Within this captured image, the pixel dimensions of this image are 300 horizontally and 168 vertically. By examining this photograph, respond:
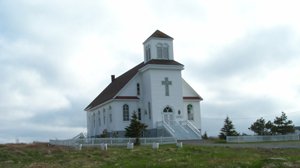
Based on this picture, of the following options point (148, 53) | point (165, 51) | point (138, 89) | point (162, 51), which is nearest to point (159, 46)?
point (162, 51)

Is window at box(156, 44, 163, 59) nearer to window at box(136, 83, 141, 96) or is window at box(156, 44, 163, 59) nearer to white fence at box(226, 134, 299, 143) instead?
window at box(136, 83, 141, 96)

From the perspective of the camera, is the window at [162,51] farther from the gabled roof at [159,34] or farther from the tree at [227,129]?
the tree at [227,129]

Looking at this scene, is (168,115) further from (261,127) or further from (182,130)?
(261,127)

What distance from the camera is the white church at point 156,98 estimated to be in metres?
49.1

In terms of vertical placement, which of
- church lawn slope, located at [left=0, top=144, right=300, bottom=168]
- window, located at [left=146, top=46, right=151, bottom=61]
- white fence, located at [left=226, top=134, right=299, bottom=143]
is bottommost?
church lawn slope, located at [left=0, top=144, right=300, bottom=168]

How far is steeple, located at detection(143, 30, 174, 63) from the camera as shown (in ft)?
169

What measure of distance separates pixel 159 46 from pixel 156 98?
6370mm

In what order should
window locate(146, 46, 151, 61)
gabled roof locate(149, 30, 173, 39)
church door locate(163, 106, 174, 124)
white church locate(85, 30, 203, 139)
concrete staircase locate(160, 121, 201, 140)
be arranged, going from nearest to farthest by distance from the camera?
1. concrete staircase locate(160, 121, 201, 140)
2. white church locate(85, 30, 203, 139)
3. church door locate(163, 106, 174, 124)
4. gabled roof locate(149, 30, 173, 39)
5. window locate(146, 46, 151, 61)

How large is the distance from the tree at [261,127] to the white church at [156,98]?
20.3ft

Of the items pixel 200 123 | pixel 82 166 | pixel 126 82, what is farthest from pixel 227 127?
pixel 82 166

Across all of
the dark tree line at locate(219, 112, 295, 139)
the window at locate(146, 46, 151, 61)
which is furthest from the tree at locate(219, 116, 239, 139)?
the window at locate(146, 46, 151, 61)

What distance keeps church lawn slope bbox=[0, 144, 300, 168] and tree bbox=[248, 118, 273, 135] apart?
22426mm

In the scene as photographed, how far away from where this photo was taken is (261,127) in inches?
1969

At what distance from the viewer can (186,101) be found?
54469 millimetres
